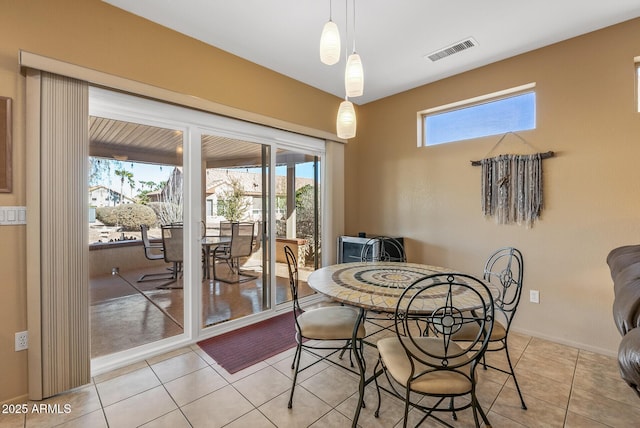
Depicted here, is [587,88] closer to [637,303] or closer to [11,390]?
[637,303]

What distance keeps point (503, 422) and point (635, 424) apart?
2.41 feet

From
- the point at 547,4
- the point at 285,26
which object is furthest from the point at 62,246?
the point at 547,4

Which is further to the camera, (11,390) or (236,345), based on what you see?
(236,345)

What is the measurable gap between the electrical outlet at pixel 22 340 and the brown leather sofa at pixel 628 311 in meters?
3.04

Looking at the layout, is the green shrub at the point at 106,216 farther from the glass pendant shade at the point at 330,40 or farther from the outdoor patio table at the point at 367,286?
the glass pendant shade at the point at 330,40

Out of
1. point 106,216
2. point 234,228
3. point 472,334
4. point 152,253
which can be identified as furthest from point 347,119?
point 152,253

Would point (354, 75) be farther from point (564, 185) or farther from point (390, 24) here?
point (564, 185)

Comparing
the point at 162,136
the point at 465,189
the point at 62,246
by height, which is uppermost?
the point at 162,136

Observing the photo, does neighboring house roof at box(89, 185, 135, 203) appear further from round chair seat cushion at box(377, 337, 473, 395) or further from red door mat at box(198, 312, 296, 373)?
round chair seat cushion at box(377, 337, 473, 395)

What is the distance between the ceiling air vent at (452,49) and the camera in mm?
2607

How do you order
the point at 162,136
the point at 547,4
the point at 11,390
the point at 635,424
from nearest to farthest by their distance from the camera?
1. the point at 635,424
2. the point at 11,390
3. the point at 547,4
4. the point at 162,136

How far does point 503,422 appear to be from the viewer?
1659 mm

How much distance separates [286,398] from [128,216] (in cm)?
196

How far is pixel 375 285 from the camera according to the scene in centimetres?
186
